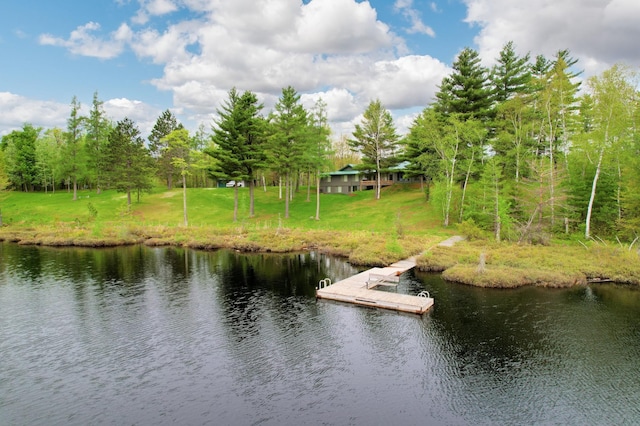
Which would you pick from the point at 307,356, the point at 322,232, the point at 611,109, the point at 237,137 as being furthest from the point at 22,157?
the point at 611,109

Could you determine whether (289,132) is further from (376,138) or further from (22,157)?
(22,157)

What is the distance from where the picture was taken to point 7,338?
20125 millimetres

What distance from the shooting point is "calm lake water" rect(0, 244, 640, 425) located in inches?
550

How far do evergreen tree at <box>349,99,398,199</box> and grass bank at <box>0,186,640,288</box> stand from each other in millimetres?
6525

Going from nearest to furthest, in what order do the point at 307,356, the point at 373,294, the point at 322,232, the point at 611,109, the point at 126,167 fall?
the point at 307,356, the point at 373,294, the point at 611,109, the point at 322,232, the point at 126,167

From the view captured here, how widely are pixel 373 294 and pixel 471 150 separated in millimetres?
33360

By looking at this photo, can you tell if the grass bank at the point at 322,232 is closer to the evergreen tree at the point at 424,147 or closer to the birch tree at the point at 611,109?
the evergreen tree at the point at 424,147

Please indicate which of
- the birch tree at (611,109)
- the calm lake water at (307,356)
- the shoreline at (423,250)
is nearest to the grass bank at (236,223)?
the shoreline at (423,250)

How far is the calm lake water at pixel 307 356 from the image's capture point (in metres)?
14.0

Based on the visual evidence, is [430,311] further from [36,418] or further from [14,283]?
[14,283]

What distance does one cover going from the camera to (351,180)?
8538cm

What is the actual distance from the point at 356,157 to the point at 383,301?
359 ft

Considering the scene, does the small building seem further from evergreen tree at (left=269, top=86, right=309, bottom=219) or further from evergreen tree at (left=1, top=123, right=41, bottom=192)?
evergreen tree at (left=1, top=123, right=41, bottom=192)

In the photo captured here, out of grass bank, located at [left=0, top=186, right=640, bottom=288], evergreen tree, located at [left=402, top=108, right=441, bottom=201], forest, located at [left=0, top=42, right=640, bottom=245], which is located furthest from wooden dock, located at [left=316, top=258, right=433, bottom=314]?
evergreen tree, located at [left=402, top=108, right=441, bottom=201]
